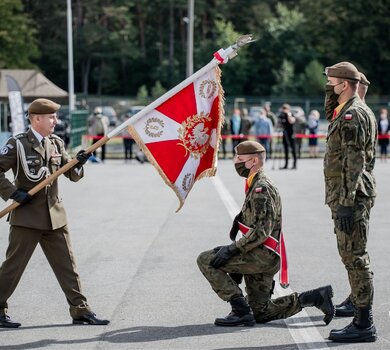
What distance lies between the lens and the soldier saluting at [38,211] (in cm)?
748

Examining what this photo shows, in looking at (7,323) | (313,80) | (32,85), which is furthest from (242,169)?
(313,80)

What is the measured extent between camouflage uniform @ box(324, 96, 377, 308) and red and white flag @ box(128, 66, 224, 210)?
1.24 meters

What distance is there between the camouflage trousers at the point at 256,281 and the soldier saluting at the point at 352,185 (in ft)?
1.95

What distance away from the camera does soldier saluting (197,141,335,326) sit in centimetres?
731

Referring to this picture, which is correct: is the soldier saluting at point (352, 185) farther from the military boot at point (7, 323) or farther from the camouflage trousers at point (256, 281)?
the military boot at point (7, 323)

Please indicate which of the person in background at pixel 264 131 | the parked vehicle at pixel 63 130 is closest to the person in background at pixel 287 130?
the person in background at pixel 264 131

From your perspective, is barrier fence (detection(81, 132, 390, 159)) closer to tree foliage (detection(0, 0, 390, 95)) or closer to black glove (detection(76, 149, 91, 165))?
black glove (detection(76, 149, 91, 165))

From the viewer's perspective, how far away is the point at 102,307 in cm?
832

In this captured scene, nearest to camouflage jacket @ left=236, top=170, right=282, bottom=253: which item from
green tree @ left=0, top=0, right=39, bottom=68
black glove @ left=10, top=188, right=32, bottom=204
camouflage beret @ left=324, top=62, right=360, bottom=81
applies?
camouflage beret @ left=324, top=62, right=360, bottom=81

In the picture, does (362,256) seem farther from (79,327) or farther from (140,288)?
(140,288)

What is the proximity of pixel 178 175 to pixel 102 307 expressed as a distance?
4.20 feet

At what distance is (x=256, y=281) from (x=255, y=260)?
0.23m

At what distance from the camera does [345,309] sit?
26.1 feet

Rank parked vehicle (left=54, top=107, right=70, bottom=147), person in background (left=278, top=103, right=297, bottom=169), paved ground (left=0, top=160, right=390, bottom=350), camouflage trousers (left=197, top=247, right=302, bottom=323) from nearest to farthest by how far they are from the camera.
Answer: paved ground (left=0, top=160, right=390, bottom=350) → camouflage trousers (left=197, top=247, right=302, bottom=323) → person in background (left=278, top=103, right=297, bottom=169) → parked vehicle (left=54, top=107, right=70, bottom=147)
